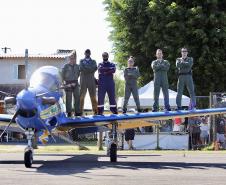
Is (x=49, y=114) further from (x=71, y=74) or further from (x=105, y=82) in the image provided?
(x=105, y=82)

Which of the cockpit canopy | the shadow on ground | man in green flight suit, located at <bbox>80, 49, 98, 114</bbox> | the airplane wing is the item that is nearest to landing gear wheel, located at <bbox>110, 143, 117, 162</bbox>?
the shadow on ground

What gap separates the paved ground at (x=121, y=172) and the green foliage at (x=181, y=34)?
72.2ft

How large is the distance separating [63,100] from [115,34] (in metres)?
25.4

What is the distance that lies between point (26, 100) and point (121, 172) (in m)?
3.19

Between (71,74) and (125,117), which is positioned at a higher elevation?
(71,74)

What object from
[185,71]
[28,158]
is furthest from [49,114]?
[185,71]

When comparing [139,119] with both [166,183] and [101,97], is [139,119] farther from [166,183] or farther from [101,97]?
[166,183]

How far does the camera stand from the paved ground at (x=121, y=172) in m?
12.5

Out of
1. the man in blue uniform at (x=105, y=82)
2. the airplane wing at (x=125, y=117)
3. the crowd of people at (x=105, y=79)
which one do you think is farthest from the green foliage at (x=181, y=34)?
the airplane wing at (x=125, y=117)

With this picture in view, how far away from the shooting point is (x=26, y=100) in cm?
1540

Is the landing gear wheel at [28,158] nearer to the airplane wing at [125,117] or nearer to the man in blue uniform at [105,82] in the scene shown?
the airplane wing at [125,117]

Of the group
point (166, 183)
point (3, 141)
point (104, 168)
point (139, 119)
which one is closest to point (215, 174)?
point (166, 183)

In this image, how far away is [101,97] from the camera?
64.0 feet

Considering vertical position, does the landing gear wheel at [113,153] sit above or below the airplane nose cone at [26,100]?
below
